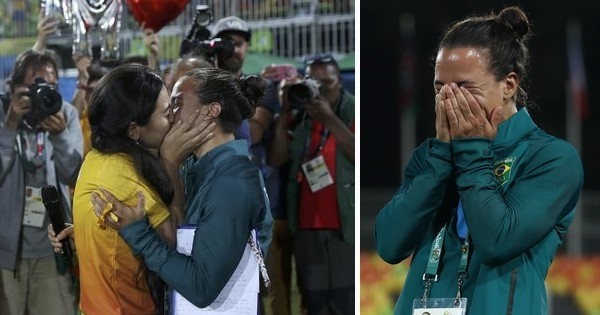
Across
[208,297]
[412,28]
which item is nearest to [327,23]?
[208,297]

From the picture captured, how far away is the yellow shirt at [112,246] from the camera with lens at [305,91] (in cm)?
101

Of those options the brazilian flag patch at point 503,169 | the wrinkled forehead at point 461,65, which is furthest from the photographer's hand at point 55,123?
the brazilian flag patch at point 503,169

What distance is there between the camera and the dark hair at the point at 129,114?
9.48 feet

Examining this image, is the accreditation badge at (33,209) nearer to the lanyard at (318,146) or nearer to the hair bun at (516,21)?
the lanyard at (318,146)

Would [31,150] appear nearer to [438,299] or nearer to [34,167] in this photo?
[34,167]

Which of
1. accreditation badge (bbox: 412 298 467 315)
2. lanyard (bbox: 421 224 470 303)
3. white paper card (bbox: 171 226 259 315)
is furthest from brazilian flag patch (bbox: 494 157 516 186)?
white paper card (bbox: 171 226 259 315)

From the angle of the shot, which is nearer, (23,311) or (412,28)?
(23,311)

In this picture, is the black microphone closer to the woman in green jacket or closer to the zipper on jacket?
the woman in green jacket

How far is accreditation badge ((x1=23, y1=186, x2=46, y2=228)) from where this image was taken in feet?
12.3

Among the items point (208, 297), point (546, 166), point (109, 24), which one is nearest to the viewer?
point (546, 166)

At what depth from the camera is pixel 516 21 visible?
2.49m

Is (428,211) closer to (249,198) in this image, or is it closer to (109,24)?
(249,198)

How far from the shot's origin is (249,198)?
275cm

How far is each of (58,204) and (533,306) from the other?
1445mm
